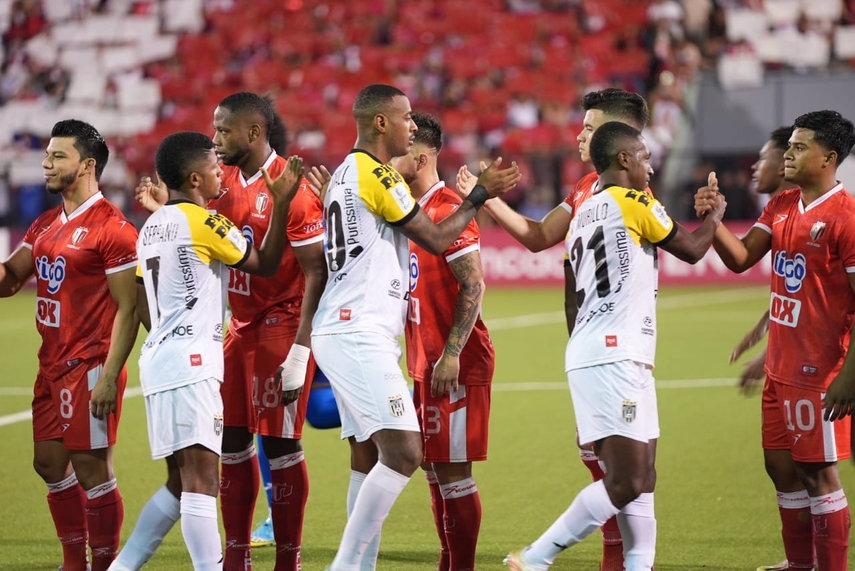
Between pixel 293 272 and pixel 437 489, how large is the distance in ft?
4.50

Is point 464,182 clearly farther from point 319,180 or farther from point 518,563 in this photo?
point 518,563

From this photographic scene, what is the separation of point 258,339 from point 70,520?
1.30 metres

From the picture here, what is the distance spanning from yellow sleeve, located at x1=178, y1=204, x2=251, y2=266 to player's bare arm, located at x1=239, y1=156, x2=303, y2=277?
75 mm

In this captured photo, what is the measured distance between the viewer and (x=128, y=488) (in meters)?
7.85

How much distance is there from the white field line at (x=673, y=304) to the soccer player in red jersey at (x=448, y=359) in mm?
10566

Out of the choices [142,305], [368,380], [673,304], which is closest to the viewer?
[368,380]

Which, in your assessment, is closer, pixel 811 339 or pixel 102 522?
pixel 811 339

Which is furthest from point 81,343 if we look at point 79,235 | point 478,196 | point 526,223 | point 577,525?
point 577,525

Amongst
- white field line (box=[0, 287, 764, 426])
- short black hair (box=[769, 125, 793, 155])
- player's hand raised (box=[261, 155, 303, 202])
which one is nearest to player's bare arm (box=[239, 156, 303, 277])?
player's hand raised (box=[261, 155, 303, 202])

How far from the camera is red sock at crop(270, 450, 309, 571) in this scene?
5480 mm

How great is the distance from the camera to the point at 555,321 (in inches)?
675

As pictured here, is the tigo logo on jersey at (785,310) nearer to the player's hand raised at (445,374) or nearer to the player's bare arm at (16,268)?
the player's hand raised at (445,374)

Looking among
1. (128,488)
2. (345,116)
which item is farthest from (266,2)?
(128,488)

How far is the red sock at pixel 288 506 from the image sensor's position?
5.48 metres
